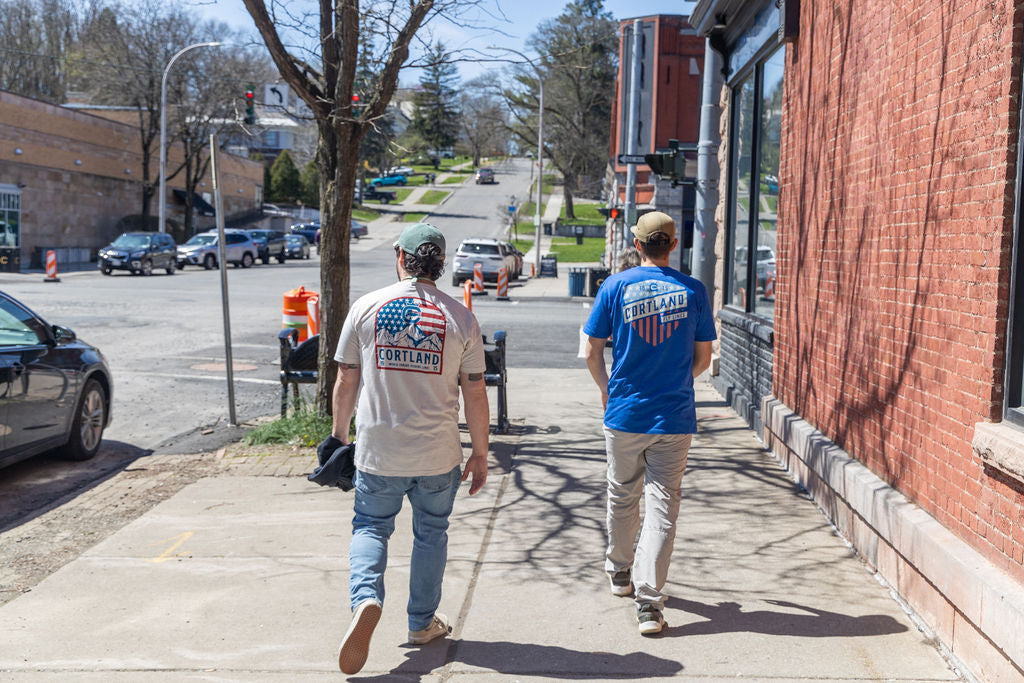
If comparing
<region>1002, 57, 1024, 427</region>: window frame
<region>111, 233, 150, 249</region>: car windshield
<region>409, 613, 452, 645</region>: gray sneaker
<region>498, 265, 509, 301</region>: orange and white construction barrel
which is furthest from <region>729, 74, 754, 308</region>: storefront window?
<region>111, 233, 150, 249</region>: car windshield

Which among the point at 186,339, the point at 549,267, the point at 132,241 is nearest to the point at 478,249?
the point at 549,267

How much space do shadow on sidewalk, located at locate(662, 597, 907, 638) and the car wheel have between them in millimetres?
5512

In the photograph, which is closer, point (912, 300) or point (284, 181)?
point (912, 300)

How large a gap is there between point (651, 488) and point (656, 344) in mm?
657

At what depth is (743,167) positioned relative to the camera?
11016 mm

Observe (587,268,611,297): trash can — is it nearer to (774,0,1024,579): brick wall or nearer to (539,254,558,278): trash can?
(539,254,558,278): trash can

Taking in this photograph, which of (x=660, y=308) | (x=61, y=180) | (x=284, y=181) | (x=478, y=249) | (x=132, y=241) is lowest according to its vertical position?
(x=132, y=241)

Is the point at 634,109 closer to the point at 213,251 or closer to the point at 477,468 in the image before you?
the point at 477,468

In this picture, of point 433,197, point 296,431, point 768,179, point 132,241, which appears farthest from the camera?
point 433,197

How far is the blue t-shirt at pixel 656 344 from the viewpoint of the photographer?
4.52 m

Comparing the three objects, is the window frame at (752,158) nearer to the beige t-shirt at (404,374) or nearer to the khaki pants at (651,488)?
the khaki pants at (651,488)

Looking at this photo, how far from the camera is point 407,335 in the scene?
4.06m

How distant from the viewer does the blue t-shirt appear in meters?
4.52

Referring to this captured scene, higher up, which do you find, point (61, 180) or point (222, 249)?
point (61, 180)
